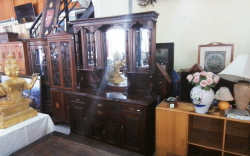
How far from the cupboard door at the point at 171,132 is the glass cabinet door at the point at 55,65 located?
7.04 feet

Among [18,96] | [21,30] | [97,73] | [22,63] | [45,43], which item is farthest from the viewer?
[21,30]

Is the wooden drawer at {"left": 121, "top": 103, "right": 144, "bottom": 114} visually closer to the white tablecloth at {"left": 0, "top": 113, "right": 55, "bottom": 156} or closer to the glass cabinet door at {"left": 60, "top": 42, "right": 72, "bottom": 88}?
the white tablecloth at {"left": 0, "top": 113, "right": 55, "bottom": 156}

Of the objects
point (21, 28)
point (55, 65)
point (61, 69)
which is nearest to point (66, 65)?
point (61, 69)

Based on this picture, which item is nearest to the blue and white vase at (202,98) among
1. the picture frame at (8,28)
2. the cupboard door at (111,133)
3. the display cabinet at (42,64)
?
the cupboard door at (111,133)

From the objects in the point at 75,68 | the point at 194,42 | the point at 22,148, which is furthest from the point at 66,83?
the point at 194,42

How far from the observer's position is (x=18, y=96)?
1.59 m

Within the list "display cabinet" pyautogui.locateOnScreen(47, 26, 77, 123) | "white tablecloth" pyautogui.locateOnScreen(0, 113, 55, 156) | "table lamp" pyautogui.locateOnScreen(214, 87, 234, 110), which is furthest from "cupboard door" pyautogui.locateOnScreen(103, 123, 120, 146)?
"table lamp" pyautogui.locateOnScreen(214, 87, 234, 110)

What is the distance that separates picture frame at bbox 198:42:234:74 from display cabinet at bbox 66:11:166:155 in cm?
89

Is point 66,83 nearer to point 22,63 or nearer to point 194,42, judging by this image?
point 22,63

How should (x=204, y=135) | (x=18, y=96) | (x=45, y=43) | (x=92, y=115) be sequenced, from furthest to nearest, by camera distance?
1. (x=45, y=43)
2. (x=92, y=115)
3. (x=204, y=135)
4. (x=18, y=96)

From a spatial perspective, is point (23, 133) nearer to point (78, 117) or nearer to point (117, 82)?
point (78, 117)

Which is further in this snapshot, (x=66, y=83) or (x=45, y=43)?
(x=45, y=43)

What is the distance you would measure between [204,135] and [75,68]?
230 cm

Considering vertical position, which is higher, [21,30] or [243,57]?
[21,30]
